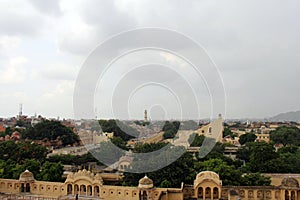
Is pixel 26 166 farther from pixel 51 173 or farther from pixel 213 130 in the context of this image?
pixel 213 130

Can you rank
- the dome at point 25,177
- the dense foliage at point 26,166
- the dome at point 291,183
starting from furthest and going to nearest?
the dense foliage at point 26,166 → the dome at point 25,177 → the dome at point 291,183

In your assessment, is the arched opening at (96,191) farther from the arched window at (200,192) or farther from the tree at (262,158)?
the tree at (262,158)

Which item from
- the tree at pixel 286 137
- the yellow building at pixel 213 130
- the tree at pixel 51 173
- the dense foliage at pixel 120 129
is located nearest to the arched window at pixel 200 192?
the tree at pixel 51 173

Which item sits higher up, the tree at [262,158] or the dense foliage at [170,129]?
the dense foliage at [170,129]

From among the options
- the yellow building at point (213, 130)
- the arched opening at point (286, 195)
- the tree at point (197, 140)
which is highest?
the yellow building at point (213, 130)

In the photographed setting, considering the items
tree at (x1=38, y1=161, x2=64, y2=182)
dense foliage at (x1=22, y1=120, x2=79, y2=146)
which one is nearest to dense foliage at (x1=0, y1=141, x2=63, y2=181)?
tree at (x1=38, y1=161, x2=64, y2=182)

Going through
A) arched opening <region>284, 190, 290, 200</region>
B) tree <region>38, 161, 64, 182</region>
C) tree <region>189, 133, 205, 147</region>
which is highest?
tree <region>189, 133, 205, 147</region>

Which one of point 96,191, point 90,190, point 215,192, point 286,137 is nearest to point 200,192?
point 215,192

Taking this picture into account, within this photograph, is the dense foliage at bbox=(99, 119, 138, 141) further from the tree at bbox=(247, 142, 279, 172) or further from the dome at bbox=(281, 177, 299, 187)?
the dome at bbox=(281, 177, 299, 187)

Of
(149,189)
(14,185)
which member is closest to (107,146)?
(14,185)
